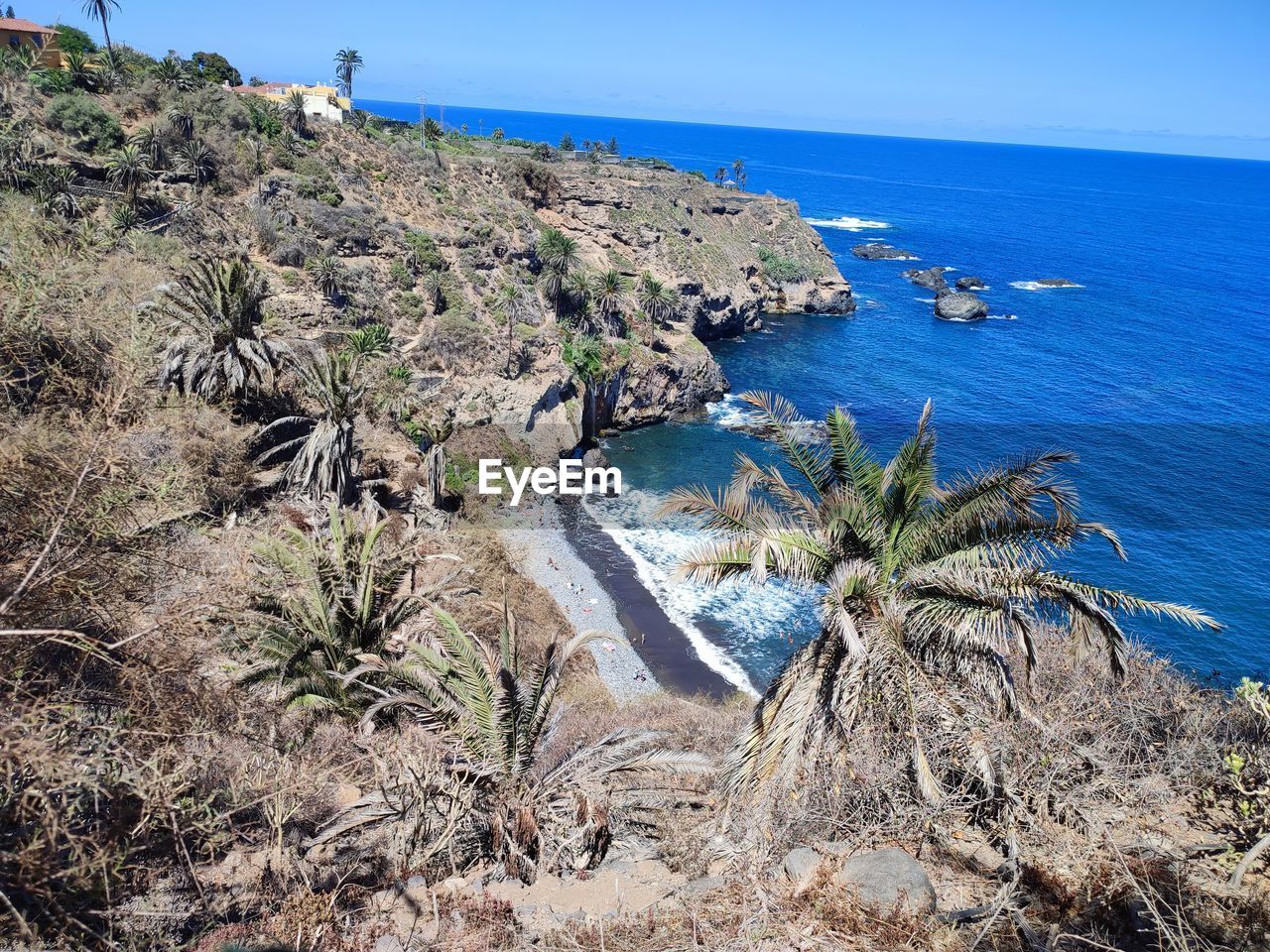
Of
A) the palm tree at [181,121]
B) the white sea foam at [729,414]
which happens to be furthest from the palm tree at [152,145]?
the white sea foam at [729,414]

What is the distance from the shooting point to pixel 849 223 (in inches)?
5236

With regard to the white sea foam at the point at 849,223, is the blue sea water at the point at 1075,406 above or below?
below

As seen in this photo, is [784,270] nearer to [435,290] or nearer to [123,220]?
[435,290]

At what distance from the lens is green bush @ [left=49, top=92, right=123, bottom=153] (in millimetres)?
37969

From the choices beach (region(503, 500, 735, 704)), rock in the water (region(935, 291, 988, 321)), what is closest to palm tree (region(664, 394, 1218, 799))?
beach (region(503, 500, 735, 704))

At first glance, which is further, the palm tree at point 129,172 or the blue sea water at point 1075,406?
the palm tree at point 129,172

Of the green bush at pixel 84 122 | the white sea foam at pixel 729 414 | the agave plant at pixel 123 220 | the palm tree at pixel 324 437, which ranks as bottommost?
the white sea foam at pixel 729 414

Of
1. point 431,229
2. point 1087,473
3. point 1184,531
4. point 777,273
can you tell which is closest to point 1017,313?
point 777,273

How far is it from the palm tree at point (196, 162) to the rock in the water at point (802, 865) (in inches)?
1803

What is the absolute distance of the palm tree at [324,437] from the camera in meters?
23.0

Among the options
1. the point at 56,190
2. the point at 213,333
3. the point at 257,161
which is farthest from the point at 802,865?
the point at 257,161

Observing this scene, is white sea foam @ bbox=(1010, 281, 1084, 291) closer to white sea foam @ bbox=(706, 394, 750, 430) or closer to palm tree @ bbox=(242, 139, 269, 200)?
white sea foam @ bbox=(706, 394, 750, 430)

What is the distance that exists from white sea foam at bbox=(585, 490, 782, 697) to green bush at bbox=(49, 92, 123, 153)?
3211cm

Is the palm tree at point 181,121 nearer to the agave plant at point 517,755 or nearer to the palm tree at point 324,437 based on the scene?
the palm tree at point 324,437
